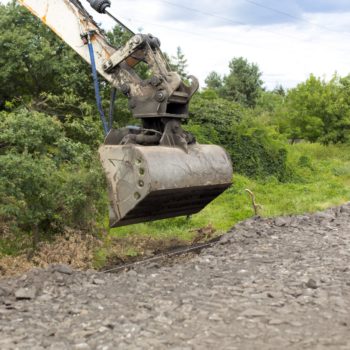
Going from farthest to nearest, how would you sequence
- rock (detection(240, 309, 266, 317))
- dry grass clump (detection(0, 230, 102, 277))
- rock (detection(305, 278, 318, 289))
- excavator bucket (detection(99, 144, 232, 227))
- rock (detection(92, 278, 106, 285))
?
1. dry grass clump (detection(0, 230, 102, 277))
2. excavator bucket (detection(99, 144, 232, 227))
3. rock (detection(92, 278, 106, 285))
4. rock (detection(305, 278, 318, 289))
5. rock (detection(240, 309, 266, 317))

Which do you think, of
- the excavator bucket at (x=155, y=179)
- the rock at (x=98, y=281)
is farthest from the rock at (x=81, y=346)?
the excavator bucket at (x=155, y=179)

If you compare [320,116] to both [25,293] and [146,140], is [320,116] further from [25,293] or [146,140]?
[25,293]

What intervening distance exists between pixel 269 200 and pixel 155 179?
9.21m

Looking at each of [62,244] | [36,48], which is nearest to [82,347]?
[62,244]

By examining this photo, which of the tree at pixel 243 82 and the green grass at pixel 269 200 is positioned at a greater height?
the tree at pixel 243 82

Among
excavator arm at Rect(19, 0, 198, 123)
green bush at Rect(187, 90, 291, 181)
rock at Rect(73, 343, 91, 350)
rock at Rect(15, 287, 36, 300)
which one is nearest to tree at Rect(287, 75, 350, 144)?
green bush at Rect(187, 90, 291, 181)

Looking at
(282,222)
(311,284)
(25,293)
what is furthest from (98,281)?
(282,222)

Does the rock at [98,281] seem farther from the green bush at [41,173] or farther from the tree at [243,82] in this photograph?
the tree at [243,82]

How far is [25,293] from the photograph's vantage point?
22.5ft

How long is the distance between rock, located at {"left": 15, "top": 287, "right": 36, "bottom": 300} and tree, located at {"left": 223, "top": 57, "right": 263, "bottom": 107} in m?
46.7

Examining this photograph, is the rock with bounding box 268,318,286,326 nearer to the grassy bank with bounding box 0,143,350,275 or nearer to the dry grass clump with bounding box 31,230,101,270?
the dry grass clump with bounding box 31,230,101,270

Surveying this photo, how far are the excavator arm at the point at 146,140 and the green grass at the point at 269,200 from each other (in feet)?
11.8

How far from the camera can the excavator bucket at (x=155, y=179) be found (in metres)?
7.93

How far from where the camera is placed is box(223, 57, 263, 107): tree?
5344 cm
